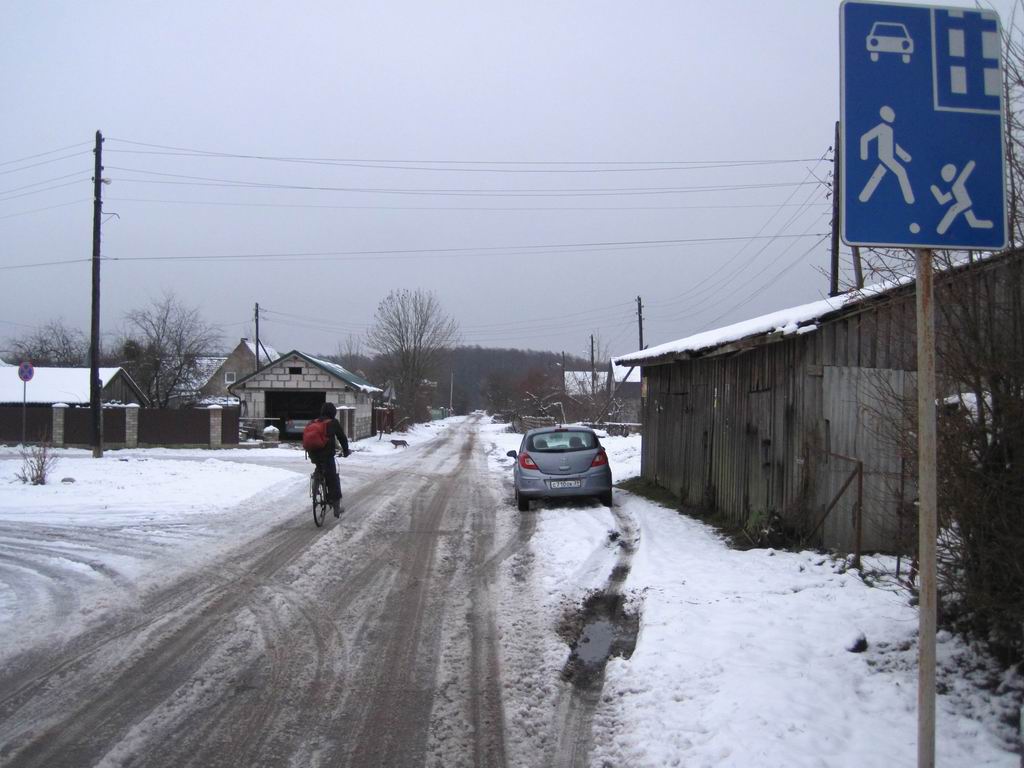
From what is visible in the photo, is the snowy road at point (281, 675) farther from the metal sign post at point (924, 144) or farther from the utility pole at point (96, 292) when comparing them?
the utility pole at point (96, 292)

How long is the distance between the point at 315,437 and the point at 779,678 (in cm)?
806

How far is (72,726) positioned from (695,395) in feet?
34.2

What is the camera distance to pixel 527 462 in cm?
1247

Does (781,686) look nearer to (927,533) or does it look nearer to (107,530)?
(927,533)

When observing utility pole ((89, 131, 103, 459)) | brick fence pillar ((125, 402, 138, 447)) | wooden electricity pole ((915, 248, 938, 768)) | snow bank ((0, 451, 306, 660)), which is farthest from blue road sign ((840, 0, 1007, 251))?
brick fence pillar ((125, 402, 138, 447))

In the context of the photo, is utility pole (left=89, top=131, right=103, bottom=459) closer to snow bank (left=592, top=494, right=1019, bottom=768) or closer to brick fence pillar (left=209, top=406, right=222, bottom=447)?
brick fence pillar (left=209, top=406, right=222, bottom=447)

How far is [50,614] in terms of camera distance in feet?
20.5

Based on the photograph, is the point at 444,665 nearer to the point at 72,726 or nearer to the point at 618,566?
the point at 72,726

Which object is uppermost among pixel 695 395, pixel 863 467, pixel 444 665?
pixel 695 395

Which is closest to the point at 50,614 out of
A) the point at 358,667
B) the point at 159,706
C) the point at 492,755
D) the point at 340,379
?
the point at 159,706

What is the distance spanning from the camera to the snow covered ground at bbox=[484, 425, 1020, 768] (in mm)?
3596

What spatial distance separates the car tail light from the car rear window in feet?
0.69

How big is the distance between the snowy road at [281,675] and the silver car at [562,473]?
3.60 meters

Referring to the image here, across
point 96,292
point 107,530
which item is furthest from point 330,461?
point 96,292
